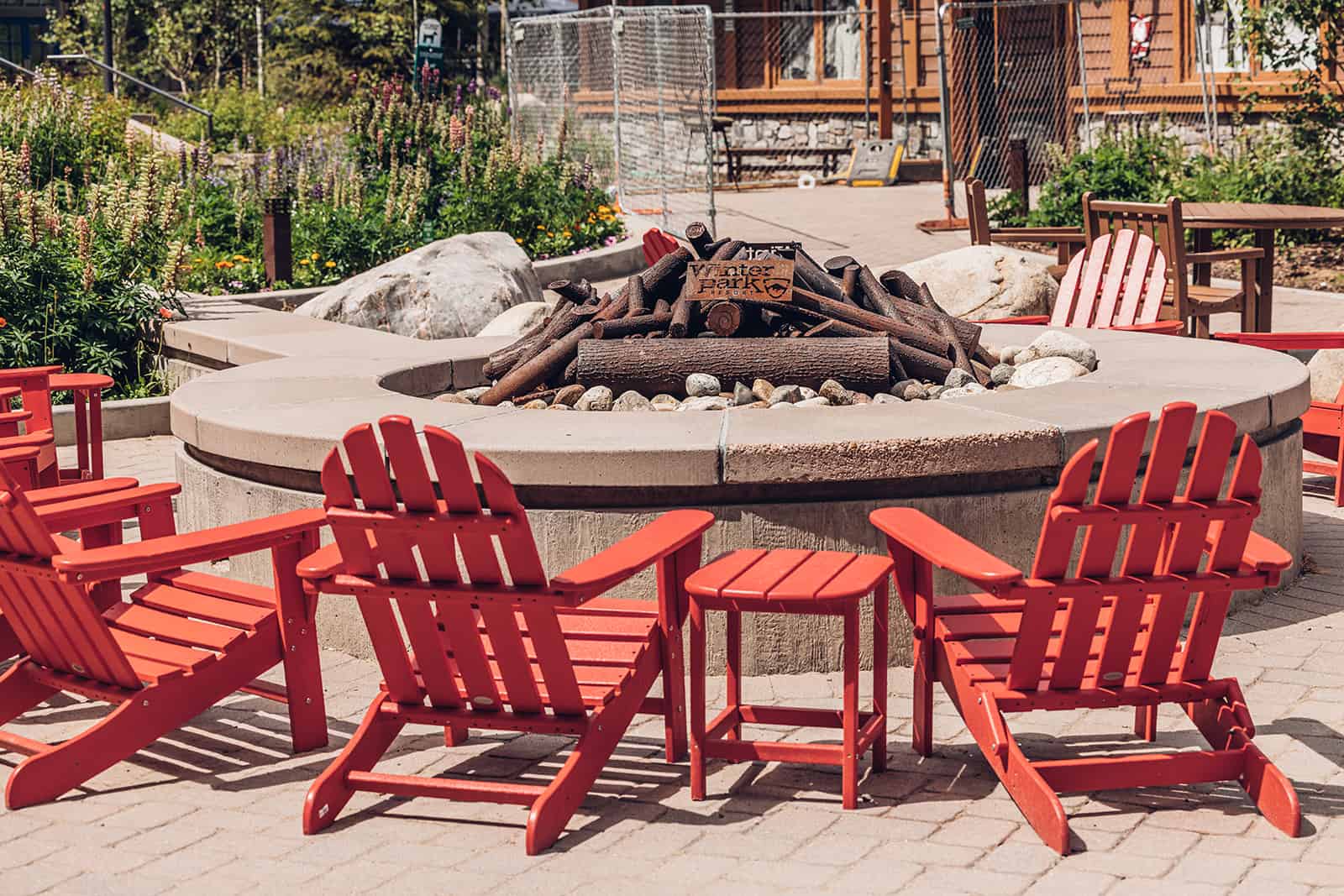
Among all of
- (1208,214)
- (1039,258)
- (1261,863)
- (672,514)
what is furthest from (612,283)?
(1261,863)

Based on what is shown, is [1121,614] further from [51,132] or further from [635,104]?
[635,104]

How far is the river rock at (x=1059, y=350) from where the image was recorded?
6.64m

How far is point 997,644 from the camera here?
4082 mm

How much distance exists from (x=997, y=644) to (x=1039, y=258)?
723cm

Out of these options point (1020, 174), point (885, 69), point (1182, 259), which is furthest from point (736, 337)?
point (885, 69)

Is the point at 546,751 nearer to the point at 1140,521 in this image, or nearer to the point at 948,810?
the point at 948,810

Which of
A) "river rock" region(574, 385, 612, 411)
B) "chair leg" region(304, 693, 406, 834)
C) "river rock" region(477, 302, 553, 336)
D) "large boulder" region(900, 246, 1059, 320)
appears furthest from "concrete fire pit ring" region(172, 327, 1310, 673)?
"large boulder" region(900, 246, 1059, 320)

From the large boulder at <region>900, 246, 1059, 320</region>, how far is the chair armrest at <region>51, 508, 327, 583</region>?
20.3 ft

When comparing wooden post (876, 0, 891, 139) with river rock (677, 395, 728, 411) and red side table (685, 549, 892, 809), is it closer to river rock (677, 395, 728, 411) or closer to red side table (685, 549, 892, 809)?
river rock (677, 395, 728, 411)

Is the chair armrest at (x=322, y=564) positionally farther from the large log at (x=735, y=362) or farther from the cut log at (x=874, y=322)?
the cut log at (x=874, y=322)

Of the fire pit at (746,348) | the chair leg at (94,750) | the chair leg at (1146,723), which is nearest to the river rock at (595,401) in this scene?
the fire pit at (746,348)

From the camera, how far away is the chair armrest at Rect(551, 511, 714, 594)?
144 inches

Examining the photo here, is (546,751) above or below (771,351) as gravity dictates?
below

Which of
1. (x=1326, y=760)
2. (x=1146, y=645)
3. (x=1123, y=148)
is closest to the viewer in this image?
(x=1146, y=645)
